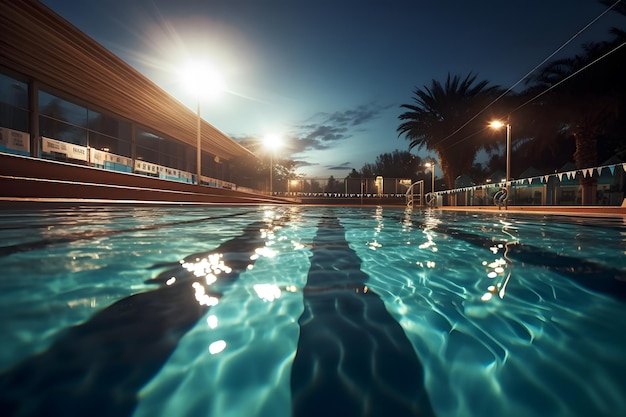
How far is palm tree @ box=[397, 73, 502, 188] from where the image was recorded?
2102 centimetres

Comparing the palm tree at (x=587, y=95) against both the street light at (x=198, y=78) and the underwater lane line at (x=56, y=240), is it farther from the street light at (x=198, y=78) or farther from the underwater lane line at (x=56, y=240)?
the underwater lane line at (x=56, y=240)

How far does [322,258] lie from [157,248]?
5.17ft

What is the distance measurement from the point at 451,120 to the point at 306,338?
24.2 metres

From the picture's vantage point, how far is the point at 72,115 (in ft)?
46.0

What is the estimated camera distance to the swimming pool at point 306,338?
34.4 inches

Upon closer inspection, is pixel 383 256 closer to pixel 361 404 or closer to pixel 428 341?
pixel 428 341

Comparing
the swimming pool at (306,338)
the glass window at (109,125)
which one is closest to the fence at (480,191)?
the glass window at (109,125)

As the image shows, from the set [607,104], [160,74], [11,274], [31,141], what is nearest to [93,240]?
[11,274]

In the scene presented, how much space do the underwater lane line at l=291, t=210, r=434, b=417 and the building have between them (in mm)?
8477

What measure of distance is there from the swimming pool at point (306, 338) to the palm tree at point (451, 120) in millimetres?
21428

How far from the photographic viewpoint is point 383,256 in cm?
286

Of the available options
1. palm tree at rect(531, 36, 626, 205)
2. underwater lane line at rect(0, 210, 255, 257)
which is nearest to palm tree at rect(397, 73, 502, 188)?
palm tree at rect(531, 36, 626, 205)

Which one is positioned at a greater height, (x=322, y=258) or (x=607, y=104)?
(x=607, y=104)

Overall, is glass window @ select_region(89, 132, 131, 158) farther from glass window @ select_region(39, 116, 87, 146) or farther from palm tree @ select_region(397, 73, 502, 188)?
palm tree @ select_region(397, 73, 502, 188)
